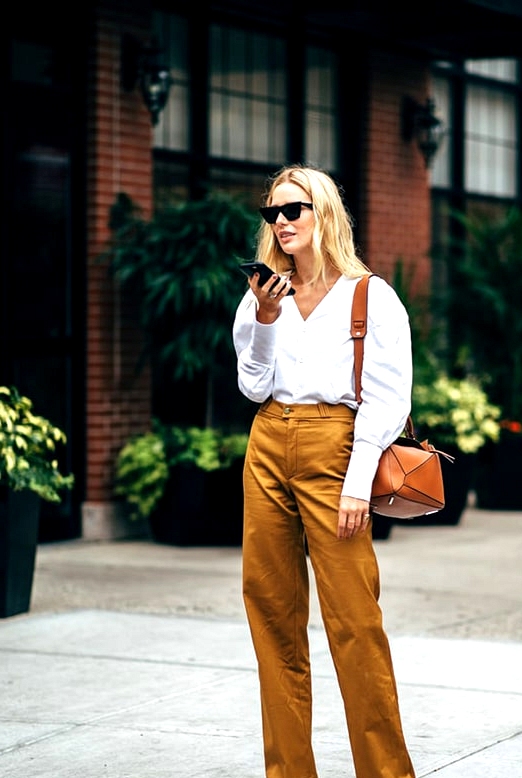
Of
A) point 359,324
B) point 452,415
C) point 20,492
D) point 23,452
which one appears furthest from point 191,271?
point 359,324

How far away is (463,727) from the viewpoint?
5672 mm

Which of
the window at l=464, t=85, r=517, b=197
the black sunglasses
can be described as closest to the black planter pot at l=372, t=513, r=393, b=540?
the window at l=464, t=85, r=517, b=197

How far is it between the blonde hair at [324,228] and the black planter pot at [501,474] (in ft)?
27.4

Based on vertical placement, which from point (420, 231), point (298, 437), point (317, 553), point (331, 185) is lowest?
point (317, 553)

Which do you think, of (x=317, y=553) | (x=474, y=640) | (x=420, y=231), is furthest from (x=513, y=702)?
(x=420, y=231)

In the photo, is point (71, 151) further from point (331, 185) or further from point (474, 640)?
point (331, 185)

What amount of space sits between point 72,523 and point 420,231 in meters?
4.67

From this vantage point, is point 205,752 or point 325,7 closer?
point 205,752

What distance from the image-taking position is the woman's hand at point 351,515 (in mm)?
4348

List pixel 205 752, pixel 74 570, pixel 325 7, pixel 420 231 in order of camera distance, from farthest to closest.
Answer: pixel 420 231 < pixel 325 7 < pixel 74 570 < pixel 205 752

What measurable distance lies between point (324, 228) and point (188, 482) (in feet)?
19.7

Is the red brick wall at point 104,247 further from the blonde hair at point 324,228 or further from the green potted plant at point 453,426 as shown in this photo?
the blonde hair at point 324,228

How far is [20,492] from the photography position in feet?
25.4

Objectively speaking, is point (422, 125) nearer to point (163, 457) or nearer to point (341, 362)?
point (163, 457)
